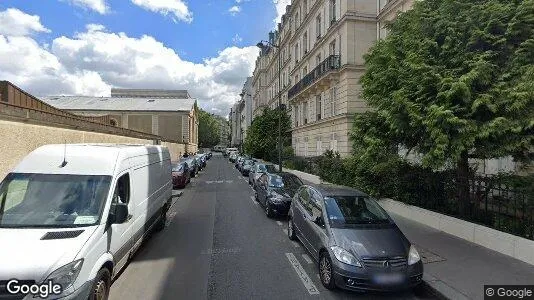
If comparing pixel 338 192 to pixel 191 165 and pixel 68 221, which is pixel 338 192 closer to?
pixel 68 221

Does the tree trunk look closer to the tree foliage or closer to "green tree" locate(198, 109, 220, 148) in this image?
the tree foliage

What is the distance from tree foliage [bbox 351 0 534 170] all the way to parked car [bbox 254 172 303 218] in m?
4.00

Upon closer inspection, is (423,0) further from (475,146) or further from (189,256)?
(189,256)

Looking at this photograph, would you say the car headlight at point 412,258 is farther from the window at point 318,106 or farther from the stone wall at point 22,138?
the window at point 318,106

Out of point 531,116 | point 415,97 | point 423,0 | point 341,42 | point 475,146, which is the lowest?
point 475,146

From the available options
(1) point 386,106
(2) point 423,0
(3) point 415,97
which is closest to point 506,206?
(3) point 415,97

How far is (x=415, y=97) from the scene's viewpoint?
7.86 m

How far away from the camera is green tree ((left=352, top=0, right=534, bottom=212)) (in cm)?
662

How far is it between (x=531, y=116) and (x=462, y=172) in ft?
8.73

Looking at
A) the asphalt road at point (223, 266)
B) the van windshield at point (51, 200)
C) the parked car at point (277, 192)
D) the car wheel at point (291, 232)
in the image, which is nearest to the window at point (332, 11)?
the parked car at point (277, 192)

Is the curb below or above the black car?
below

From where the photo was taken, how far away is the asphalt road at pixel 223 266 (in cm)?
521

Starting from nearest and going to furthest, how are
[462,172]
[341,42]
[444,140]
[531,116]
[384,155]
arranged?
1. [531,116]
2. [444,140]
3. [462,172]
4. [384,155]
5. [341,42]

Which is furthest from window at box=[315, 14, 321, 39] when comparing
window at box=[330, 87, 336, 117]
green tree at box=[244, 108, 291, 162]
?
green tree at box=[244, 108, 291, 162]
